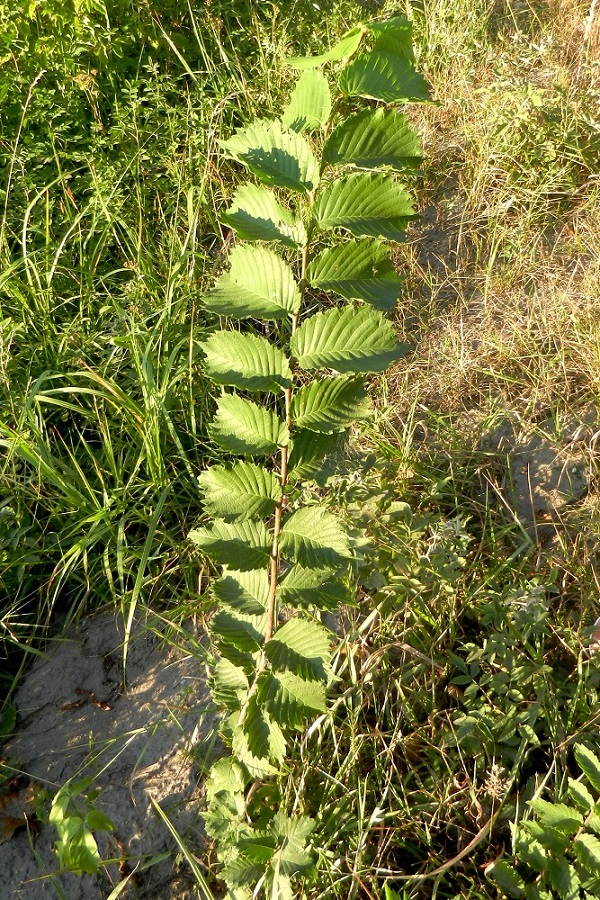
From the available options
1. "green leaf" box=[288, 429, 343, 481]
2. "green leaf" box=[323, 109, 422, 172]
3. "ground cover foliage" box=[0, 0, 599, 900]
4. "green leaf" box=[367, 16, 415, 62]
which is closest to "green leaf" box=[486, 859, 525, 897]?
"ground cover foliage" box=[0, 0, 599, 900]

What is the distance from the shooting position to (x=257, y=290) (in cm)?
141

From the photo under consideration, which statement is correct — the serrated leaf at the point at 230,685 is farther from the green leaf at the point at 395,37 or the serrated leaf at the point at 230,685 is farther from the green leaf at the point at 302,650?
the green leaf at the point at 395,37

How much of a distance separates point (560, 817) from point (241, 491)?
0.91 metres

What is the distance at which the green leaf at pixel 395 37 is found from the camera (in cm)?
129

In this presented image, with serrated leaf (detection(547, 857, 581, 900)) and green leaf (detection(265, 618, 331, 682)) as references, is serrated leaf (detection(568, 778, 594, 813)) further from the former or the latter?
green leaf (detection(265, 618, 331, 682))

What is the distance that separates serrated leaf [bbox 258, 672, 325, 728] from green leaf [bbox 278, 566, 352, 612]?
138mm

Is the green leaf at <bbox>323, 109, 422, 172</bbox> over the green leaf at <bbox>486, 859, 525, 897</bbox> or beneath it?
over

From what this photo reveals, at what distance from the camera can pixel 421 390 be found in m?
2.66

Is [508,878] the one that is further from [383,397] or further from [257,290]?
[383,397]

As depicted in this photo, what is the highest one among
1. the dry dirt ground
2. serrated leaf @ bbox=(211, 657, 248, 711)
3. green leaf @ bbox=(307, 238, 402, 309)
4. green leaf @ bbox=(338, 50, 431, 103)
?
green leaf @ bbox=(338, 50, 431, 103)

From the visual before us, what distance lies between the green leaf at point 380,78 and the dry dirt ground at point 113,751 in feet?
4.88

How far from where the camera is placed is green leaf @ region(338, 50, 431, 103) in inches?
51.0

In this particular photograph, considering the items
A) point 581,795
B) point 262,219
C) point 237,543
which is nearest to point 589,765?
point 581,795

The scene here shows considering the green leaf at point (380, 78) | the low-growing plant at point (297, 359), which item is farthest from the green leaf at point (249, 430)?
the green leaf at point (380, 78)
